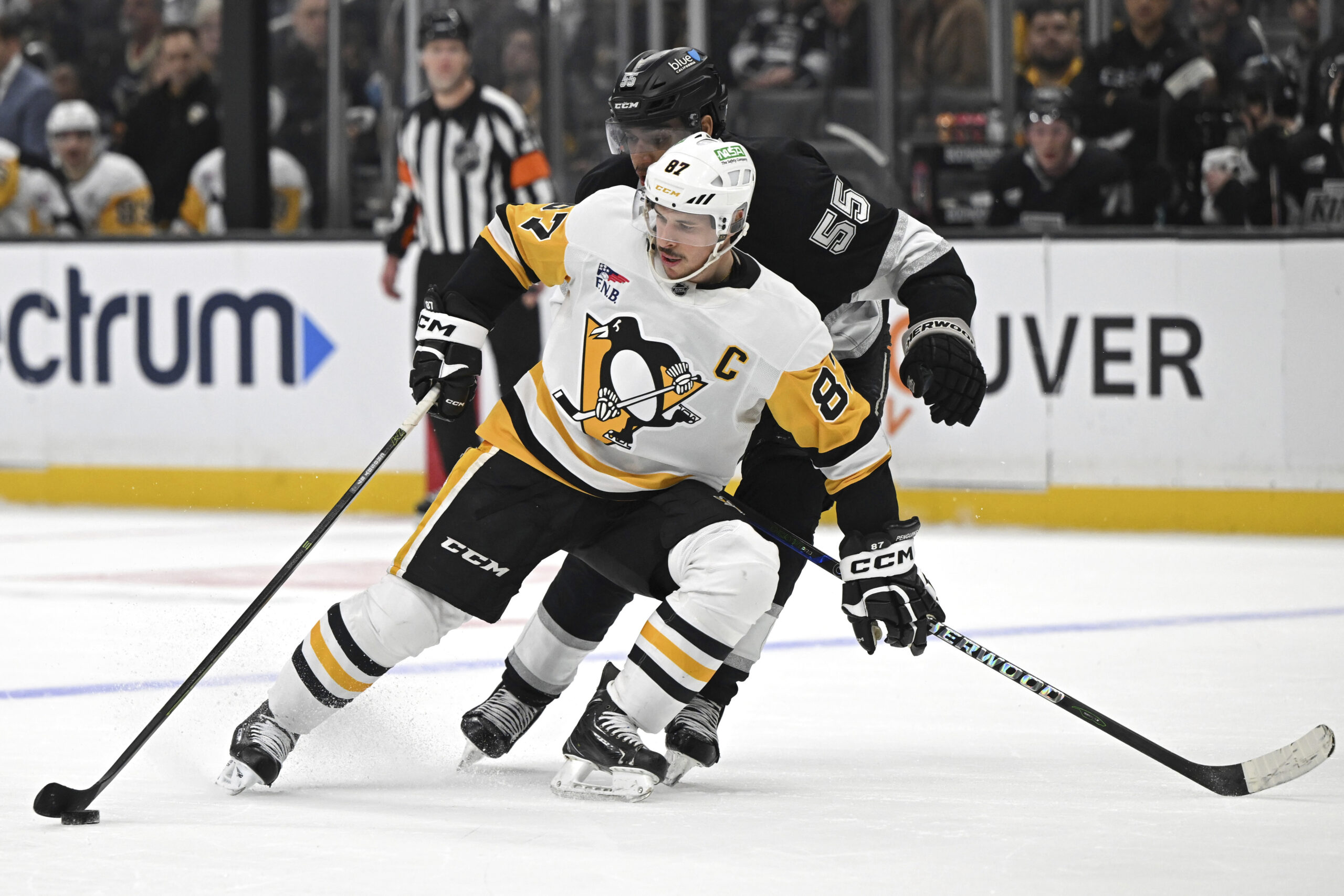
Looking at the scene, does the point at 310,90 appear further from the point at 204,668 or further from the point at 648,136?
the point at 204,668

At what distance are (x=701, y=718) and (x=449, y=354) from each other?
28.7 inches

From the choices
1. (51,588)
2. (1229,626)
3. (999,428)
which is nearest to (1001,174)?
(999,428)

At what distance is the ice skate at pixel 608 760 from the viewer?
3.21 m

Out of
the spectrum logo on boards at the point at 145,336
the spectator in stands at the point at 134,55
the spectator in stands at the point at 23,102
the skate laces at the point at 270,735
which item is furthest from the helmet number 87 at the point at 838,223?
the spectator in stands at the point at 134,55

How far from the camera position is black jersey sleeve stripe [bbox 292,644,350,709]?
3.24 m

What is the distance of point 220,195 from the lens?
9375mm

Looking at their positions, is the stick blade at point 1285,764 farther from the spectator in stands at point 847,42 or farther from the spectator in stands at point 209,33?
the spectator in stands at point 209,33

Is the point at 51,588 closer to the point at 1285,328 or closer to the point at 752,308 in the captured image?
the point at 752,308

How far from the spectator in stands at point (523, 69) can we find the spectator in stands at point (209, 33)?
1.48 metres

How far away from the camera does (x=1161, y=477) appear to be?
7012 mm

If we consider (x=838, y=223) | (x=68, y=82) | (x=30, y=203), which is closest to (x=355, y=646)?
(x=838, y=223)

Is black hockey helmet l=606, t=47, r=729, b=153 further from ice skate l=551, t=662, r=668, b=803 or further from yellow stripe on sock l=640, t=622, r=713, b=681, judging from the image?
ice skate l=551, t=662, r=668, b=803

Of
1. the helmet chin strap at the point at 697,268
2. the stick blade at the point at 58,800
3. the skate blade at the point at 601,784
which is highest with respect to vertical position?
the helmet chin strap at the point at 697,268

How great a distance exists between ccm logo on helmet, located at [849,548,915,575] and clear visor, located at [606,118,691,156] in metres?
0.74
